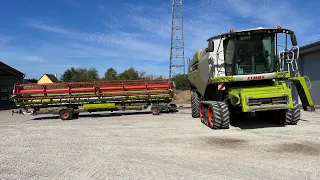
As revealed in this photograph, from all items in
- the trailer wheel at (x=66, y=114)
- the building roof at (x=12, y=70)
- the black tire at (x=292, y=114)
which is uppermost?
the building roof at (x=12, y=70)

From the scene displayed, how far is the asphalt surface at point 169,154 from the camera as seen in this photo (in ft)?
17.1

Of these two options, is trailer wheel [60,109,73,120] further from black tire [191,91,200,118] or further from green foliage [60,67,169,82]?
green foliage [60,67,169,82]

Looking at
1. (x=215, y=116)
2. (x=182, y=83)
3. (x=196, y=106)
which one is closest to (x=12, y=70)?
(x=182, y=83)

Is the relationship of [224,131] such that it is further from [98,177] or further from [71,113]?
[71,113]

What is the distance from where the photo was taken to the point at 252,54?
10039 mm

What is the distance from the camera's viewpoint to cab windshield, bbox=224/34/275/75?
32.8ft

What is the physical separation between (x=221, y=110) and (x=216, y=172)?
455cm

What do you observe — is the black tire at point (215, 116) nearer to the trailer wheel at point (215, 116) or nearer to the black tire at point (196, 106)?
the trailer wheel at point (215, 116)

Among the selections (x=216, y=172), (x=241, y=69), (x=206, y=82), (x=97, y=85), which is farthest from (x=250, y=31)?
(x=97, y=85)

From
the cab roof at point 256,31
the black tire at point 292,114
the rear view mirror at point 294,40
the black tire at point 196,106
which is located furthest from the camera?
the black tire at point 196,106

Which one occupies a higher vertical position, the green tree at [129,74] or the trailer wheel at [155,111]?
the green tree at [129,74]

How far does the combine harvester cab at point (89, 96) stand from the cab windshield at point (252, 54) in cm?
662

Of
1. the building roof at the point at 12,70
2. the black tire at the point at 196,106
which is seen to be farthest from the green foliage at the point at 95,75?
the black tire at the point at 196,106

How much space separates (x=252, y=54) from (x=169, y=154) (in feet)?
17.2
